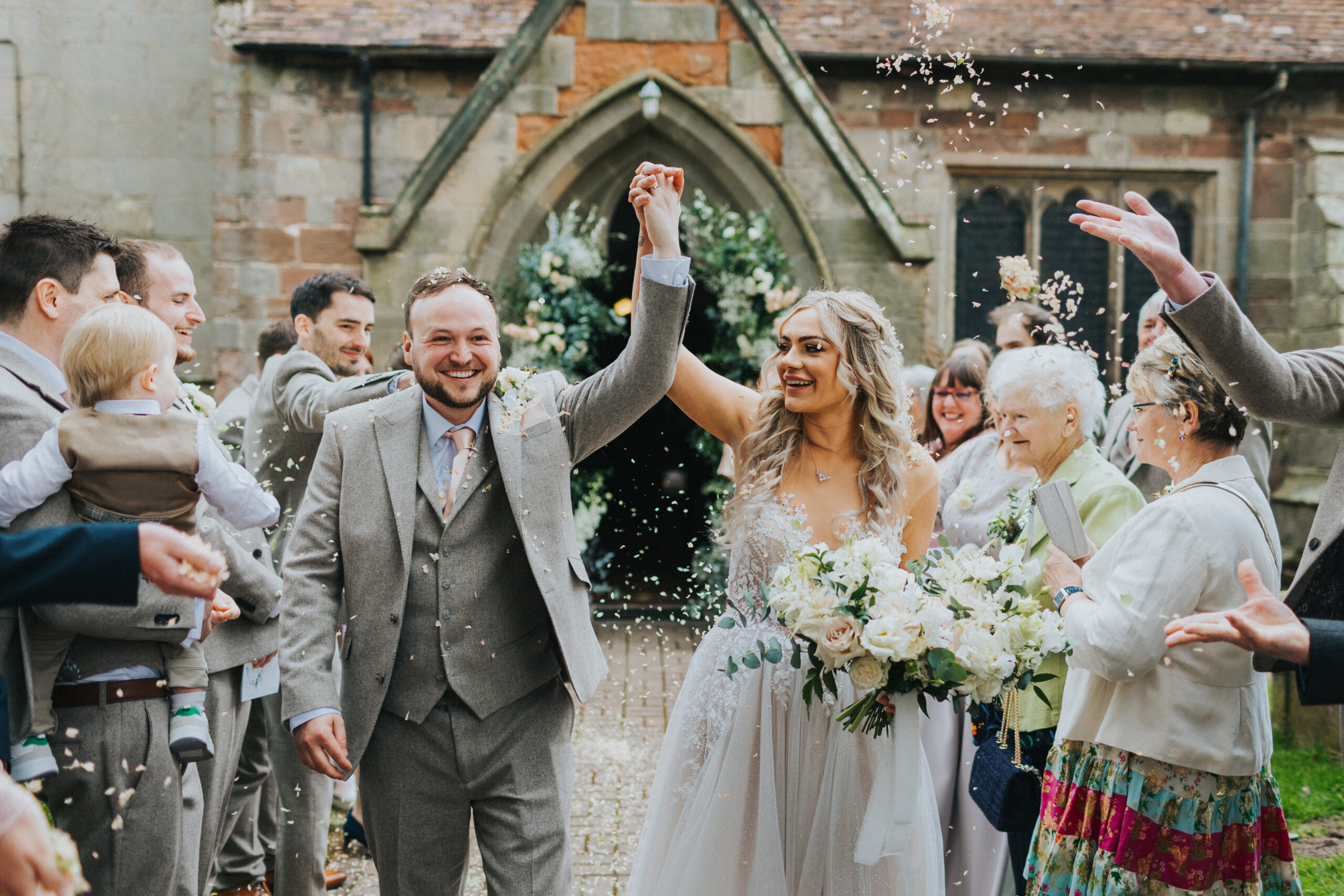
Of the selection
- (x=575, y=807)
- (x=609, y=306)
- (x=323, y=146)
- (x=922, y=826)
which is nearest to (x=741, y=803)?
(x=922, y=826)

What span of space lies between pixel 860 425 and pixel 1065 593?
78 centimetres

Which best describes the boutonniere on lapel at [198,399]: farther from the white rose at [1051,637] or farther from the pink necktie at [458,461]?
the white rose at [1051,637]

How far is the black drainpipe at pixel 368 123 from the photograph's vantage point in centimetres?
945

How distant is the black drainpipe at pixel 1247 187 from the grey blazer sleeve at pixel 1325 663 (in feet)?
30.6

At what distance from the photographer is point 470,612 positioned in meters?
2.74

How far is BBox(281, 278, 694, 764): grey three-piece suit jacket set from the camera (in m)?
2.71

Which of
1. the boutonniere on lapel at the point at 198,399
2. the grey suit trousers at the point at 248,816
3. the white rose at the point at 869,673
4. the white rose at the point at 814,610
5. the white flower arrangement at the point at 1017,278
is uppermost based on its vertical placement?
the white flower arrangement at the point at 1017,278

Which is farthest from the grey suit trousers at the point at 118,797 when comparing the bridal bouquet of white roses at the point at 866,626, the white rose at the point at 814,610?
the white rose at the point at 814,610

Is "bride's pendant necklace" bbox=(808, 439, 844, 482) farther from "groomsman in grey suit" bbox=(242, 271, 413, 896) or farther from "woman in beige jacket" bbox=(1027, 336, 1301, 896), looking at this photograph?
"groomsman in grey suit" bbox=(242, 271, 413, 896)

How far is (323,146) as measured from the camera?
9586 millimetres

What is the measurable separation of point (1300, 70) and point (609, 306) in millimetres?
7148

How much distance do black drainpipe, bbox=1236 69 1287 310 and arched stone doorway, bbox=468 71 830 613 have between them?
4.86 m

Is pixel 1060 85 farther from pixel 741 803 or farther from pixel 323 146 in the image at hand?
pixel 741 803

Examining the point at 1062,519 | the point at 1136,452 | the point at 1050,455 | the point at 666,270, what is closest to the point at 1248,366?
the point at 1062,519
